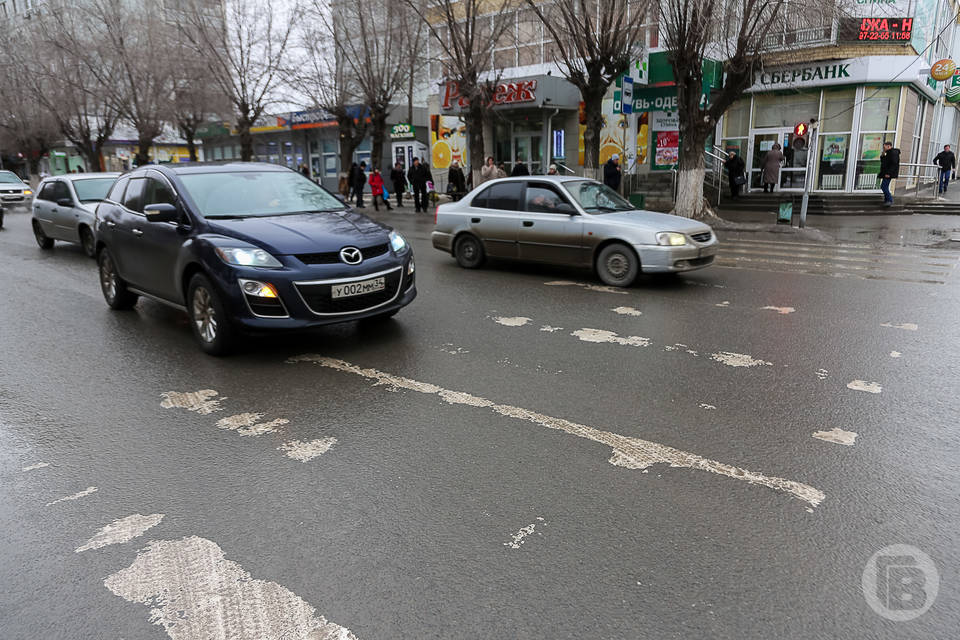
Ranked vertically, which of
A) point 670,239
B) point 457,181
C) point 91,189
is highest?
point 457,181

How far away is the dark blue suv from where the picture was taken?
5594 millimetres

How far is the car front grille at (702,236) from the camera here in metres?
8.97

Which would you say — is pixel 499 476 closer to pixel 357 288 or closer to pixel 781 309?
pixel 357 288

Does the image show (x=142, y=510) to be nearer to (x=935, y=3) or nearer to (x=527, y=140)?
(x=527, y=140)

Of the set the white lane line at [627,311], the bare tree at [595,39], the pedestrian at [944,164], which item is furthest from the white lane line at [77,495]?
the pedestrian at [944,164]

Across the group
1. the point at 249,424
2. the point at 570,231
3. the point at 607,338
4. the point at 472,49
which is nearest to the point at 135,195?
the point at 249,424

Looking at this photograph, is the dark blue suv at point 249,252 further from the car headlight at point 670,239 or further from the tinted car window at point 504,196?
the car headlight at point 670,239

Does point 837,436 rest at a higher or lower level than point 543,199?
lower

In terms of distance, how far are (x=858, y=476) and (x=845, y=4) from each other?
54.0ft

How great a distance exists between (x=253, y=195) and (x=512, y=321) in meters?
3.00

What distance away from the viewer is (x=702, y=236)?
9.06 metres

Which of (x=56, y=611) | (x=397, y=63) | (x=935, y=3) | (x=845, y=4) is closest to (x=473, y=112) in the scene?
(x=397, y=63)

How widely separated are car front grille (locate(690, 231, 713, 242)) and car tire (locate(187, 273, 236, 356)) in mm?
6120

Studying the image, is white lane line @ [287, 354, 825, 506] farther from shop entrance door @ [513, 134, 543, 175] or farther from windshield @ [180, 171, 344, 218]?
shop entrance door @ [513, 134, 543, 175]
